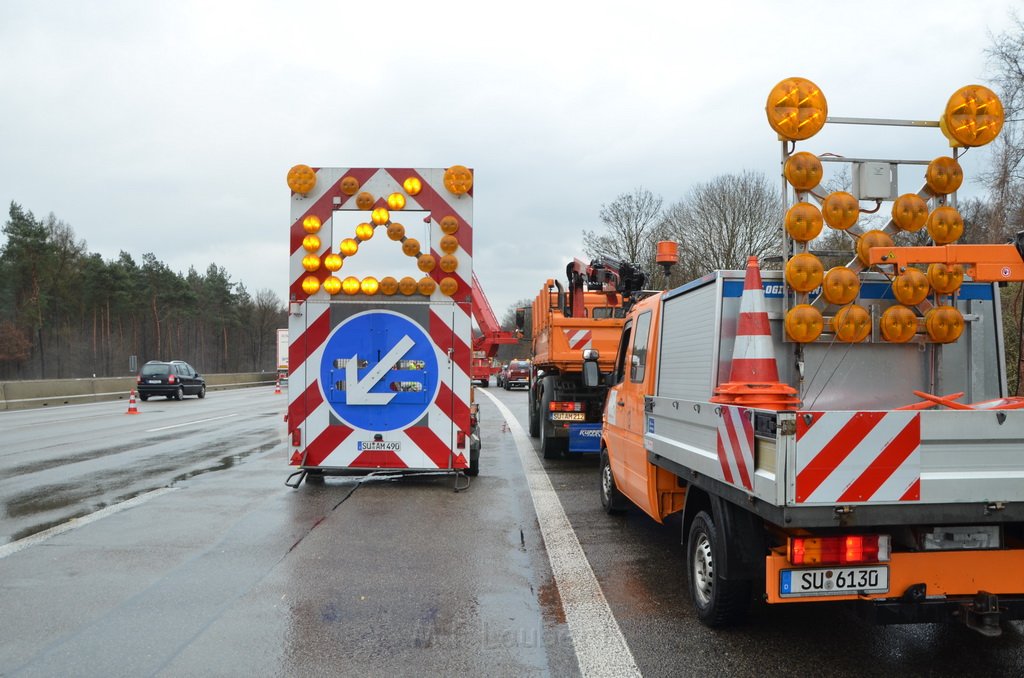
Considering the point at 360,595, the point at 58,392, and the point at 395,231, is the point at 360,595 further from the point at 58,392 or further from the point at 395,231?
the point at 58,392

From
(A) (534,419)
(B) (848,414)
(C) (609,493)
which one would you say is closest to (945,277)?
(B) (848,414)

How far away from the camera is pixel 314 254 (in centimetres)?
911

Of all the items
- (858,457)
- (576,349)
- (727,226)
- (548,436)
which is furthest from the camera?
(727,226)

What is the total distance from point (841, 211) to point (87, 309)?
239ft

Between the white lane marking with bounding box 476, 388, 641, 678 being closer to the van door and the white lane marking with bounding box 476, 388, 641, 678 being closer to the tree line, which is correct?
the van door

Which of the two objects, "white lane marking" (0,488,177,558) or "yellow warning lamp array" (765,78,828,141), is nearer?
"yellow warning lamp array" (765,78,828,141)

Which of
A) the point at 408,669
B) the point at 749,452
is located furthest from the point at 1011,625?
the point at 408,669

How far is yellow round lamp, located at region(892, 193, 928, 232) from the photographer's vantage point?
503 centimetres

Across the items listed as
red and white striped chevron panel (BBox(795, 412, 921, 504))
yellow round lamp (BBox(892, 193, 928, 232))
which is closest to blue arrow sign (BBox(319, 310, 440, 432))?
yellow round lamp (BBox(892, 193, 928, 232))

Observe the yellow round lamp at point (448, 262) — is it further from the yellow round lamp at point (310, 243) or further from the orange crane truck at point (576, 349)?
the orange crane truck at point (576, 349)

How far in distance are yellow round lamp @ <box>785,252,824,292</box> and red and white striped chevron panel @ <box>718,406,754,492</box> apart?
3.56 ft

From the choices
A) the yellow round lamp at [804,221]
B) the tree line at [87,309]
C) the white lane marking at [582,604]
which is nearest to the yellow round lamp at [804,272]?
the yellow round lamp at [804,221]

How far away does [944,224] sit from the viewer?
4953mm

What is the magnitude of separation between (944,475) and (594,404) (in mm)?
8447
